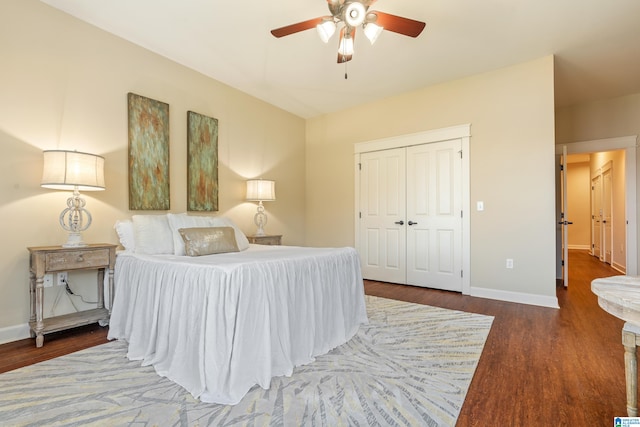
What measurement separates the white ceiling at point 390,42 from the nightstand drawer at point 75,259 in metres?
2.05

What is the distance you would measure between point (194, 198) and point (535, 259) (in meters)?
3.94

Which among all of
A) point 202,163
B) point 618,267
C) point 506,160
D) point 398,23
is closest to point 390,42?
point 398,23

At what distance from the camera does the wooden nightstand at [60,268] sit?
7.39 ft

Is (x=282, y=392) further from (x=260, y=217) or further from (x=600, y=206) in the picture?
(x=600, y=206)

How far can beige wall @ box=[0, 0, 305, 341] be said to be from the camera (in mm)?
2377

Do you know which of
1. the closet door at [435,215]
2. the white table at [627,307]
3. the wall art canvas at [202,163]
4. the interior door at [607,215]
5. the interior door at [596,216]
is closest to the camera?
the white table at [627,307]

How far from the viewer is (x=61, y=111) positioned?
2.63m

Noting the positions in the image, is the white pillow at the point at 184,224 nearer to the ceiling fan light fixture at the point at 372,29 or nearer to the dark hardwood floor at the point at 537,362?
the dark hardwood floor at the point at 537,362

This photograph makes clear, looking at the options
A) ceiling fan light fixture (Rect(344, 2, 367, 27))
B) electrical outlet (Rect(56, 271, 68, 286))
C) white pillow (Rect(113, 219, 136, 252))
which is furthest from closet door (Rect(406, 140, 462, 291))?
electrical outlet (Rect(56, 271, 68, 286))

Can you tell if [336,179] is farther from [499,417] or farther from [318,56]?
[499,417]

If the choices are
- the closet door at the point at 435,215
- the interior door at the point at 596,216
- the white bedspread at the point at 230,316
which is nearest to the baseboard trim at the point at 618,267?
the interior door at the point at 596,216

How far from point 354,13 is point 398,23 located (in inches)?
12.5

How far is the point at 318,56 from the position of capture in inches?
132

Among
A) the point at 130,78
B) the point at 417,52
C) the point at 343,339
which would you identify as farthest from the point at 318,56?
the point at 343,339
